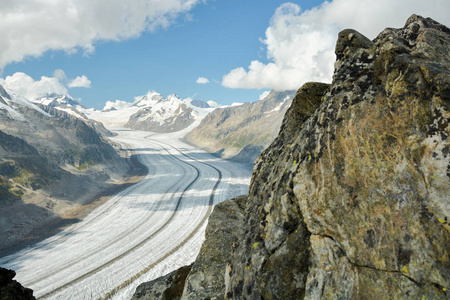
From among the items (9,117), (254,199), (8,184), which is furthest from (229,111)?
(254,199)

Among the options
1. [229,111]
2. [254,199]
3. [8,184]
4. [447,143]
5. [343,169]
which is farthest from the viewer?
[229,111]

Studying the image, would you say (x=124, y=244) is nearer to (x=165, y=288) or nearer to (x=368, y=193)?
(x=165, y=288)

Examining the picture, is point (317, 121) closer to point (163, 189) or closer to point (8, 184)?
point (163, 189)

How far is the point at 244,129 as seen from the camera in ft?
284

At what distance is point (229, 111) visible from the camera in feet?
391

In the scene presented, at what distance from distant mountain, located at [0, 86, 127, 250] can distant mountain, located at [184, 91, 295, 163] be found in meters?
33.1

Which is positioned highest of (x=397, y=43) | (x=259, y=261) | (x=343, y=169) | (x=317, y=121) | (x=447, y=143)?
(x=397, y=43)

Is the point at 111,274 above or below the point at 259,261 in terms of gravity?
below

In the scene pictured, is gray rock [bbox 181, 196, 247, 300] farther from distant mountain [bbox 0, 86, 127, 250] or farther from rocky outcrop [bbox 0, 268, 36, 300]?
distant mountain [bbox 0, 86, 127, 250]

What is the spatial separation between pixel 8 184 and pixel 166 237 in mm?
21435

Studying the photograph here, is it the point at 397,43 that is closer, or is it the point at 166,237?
the point at 397,43

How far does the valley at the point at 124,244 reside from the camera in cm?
1678

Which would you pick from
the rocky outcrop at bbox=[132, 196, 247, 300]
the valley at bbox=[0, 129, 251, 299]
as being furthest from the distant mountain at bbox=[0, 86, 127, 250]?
the rocky outcrop at bbox=[132, 196, 247, 300]

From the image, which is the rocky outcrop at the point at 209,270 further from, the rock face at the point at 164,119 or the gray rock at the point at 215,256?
the rock face at the point at 164,119
